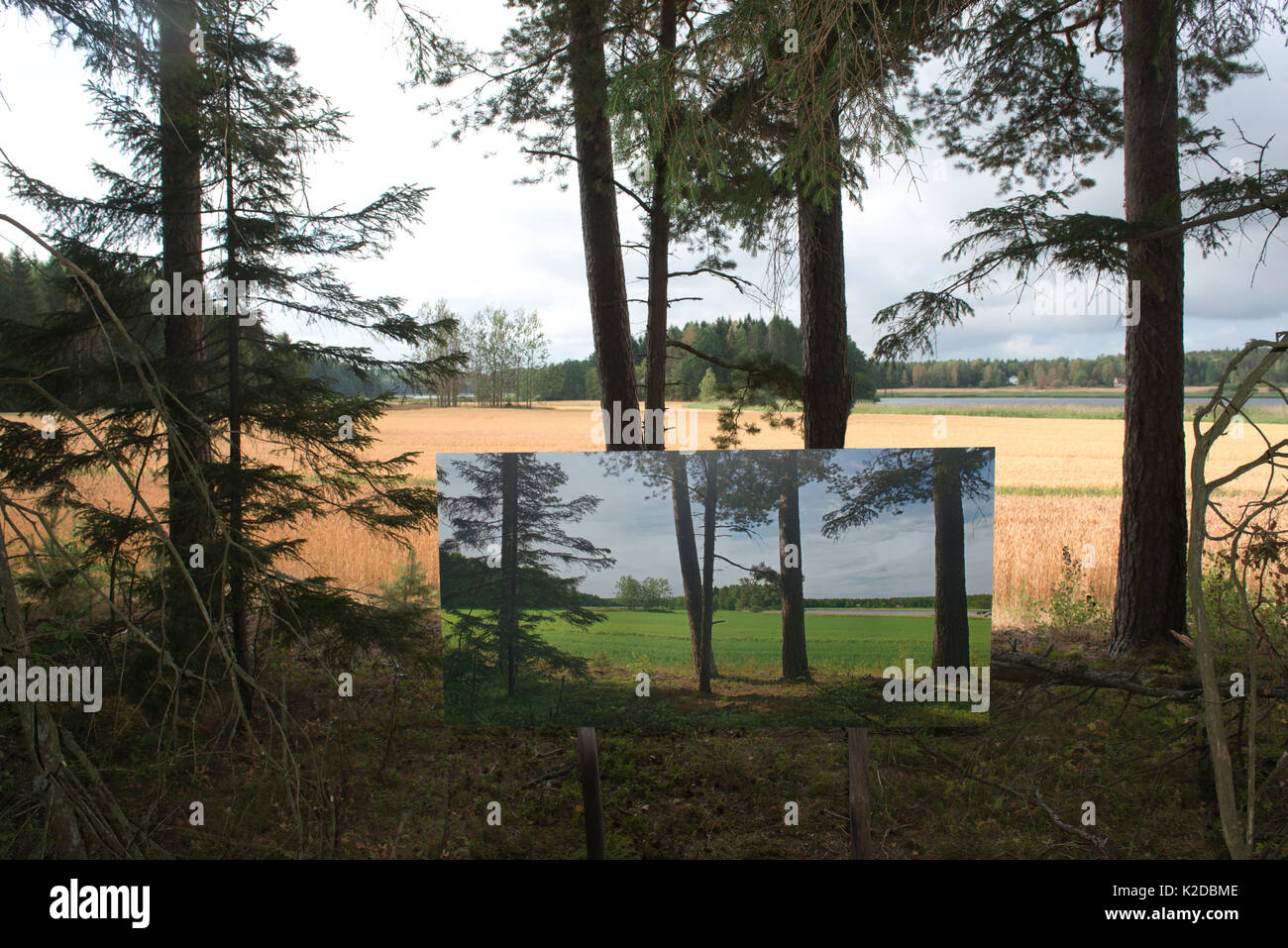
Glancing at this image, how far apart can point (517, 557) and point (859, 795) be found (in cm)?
205

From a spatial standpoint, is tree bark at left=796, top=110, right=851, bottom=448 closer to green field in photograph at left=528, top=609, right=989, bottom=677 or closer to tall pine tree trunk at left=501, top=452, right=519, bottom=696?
green field in photograph at left=528, top=609, right=989, bottom=677

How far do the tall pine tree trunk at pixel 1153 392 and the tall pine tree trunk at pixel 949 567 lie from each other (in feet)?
9.06

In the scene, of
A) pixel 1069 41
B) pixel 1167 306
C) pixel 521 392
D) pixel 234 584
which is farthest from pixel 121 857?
pixel 521 392

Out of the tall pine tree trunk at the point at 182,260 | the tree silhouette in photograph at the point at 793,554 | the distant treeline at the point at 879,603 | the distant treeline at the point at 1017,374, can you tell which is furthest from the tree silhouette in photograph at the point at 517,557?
the distant treeline at the point at 1017,374

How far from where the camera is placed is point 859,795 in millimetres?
3758

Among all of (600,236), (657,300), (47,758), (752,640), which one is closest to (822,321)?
(657,300)

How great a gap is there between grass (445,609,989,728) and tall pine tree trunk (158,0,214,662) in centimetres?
251

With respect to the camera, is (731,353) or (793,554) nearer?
(793,554)

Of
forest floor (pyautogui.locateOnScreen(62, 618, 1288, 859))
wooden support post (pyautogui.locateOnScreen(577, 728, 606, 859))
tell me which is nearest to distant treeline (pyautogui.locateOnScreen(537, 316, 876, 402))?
forest floor (pyautogui.locateOnScreen(62, 618, 1288, 859))

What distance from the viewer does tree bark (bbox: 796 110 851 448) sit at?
5.51 metres

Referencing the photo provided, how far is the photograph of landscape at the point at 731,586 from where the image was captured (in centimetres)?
396

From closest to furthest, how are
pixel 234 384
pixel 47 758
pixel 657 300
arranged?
pixel 47 758, pixel 234 384, pixel 657 300

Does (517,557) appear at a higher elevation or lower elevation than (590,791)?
higher

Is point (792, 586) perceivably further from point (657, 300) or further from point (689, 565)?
point (657, 300)
